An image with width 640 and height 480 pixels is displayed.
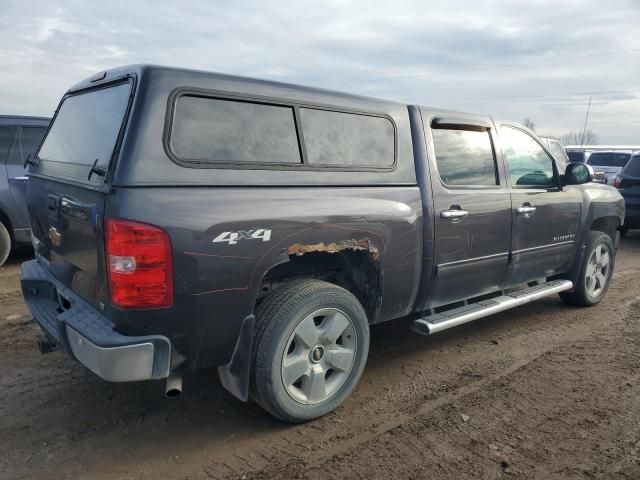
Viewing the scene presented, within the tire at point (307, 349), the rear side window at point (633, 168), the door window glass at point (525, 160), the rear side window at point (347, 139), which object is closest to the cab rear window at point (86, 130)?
the rear side window at point (347, 139)

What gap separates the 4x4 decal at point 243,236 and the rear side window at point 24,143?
5269mm

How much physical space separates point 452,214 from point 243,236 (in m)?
1.68

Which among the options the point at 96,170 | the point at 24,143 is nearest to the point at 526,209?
the point at 96,170

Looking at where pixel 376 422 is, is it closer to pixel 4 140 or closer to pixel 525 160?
pixel 525 160

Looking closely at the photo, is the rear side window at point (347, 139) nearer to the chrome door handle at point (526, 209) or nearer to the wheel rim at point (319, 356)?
the wheel rim at point (319, 356)

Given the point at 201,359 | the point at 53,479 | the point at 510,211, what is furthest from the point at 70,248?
the point at 510,211

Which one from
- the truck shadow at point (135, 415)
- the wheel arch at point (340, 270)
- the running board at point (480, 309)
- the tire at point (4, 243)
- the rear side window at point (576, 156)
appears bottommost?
the truck shadow at point (135, 415)

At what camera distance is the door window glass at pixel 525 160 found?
4312 mm

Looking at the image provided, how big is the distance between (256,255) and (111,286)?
0.70 meters

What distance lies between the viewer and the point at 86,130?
3.02m

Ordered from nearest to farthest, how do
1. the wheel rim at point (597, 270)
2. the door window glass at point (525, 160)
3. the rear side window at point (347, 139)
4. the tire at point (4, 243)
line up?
the rear side window at point (347, 139) < the door window glass at point (525, 160) < the wheel rim at point (597, 270) < the tire at point (4, 243)

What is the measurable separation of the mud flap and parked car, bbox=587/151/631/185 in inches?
625

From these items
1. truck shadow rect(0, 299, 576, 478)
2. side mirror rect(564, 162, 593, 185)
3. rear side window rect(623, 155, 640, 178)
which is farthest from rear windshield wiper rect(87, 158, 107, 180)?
rear side window rect(623, 155, 640, 178)

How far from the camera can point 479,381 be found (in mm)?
3654
